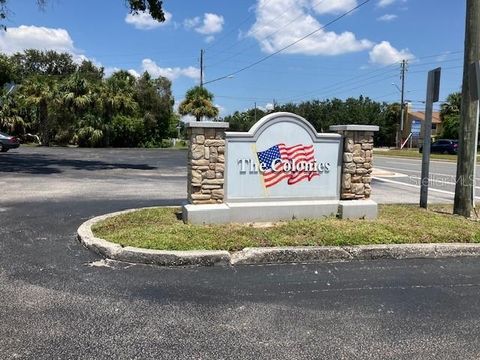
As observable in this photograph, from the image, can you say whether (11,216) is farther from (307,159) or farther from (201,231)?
(307,159)

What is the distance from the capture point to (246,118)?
11612cm

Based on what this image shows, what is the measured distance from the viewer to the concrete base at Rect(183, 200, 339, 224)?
7223 millimetres

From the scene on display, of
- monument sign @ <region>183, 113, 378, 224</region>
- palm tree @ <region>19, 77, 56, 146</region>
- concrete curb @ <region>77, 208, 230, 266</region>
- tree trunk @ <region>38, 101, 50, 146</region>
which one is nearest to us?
concrete curb @ <region>77, 208, 230, 266</region>

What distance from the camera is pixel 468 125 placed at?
852cm

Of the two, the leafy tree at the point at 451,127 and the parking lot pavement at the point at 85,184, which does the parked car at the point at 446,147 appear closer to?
the leafy tree at the point at 451,127

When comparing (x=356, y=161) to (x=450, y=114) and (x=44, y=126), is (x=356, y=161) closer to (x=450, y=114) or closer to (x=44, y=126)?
(x=44, y=126)

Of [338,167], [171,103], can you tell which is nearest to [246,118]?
[171,103]

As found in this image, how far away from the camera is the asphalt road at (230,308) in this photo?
363 centimetres

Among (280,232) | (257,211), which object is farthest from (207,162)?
(280,232)

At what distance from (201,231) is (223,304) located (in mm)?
2229

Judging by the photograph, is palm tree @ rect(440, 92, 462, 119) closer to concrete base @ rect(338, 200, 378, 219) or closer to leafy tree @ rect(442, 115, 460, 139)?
leafy tree @ rect(442, 115, 460, 139)

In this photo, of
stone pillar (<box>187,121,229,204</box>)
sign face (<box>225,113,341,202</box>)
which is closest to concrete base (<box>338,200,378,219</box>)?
sign face (<box>225,113,341,202</box>)

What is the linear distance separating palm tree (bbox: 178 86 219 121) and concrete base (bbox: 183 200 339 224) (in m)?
38.6

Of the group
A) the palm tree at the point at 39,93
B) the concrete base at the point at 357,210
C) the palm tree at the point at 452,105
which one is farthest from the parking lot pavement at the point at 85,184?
the palm tree at the point at 452,105
